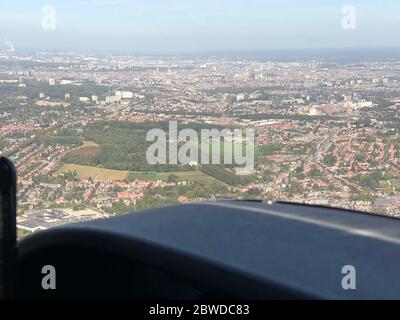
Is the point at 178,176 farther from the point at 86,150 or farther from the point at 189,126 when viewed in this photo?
the point at 86,150

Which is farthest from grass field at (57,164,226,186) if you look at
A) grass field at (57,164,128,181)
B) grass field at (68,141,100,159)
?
grass field at (68,141,100,159)

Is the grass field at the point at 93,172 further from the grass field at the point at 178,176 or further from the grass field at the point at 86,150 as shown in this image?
the grass field at the point at 86,150

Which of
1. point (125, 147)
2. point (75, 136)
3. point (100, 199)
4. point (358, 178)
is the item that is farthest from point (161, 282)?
point (75, 136)

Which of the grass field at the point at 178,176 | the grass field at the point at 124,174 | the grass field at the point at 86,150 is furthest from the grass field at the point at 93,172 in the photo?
the grass field at the point at 86,150

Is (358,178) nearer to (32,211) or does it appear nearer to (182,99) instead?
(32,211)

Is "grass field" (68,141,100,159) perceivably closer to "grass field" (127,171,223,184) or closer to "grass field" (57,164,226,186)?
"grass field" (57,164,226,186)

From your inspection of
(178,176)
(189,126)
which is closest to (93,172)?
(178,176)

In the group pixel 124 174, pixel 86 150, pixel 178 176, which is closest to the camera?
pixel 178 176
